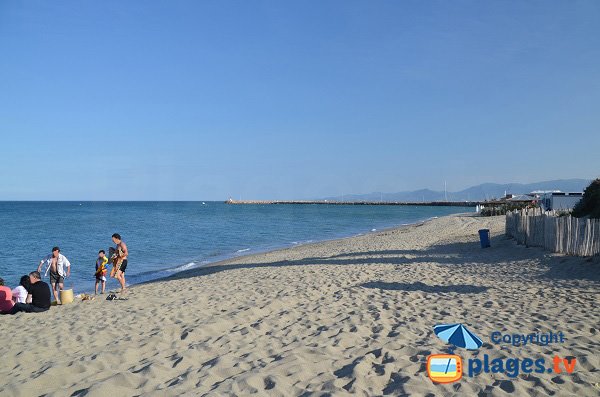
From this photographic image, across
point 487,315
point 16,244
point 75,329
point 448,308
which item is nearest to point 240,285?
point 75,329

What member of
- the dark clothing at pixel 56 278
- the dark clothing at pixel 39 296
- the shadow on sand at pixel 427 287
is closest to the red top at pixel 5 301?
the dark clothing at pixel 39 296

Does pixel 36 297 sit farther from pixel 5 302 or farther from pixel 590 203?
pixel 590 203

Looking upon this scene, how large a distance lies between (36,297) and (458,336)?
8.06m

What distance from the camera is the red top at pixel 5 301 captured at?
850cm

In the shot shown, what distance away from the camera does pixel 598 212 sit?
1412cm

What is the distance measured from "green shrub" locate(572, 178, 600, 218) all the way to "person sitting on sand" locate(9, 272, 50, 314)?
15831mm

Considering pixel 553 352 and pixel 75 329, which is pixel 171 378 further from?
pixel 553 352

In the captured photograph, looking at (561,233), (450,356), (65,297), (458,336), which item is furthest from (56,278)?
(561,233)

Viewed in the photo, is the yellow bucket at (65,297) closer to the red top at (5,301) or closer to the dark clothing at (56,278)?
the red top at (5,301)

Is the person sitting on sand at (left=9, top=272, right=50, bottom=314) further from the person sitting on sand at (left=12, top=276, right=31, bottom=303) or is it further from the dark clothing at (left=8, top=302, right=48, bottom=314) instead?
the person sitting on sand at (left=12, top=276, right=31, bottom=303)

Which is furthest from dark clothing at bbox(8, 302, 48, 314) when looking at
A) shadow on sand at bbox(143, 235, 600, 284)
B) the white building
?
the white building

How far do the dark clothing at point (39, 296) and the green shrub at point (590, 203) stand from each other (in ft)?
51.9

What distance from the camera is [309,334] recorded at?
5820 mm

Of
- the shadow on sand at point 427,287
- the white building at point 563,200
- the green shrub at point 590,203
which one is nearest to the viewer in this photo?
the shadow on sand at point 427,287
